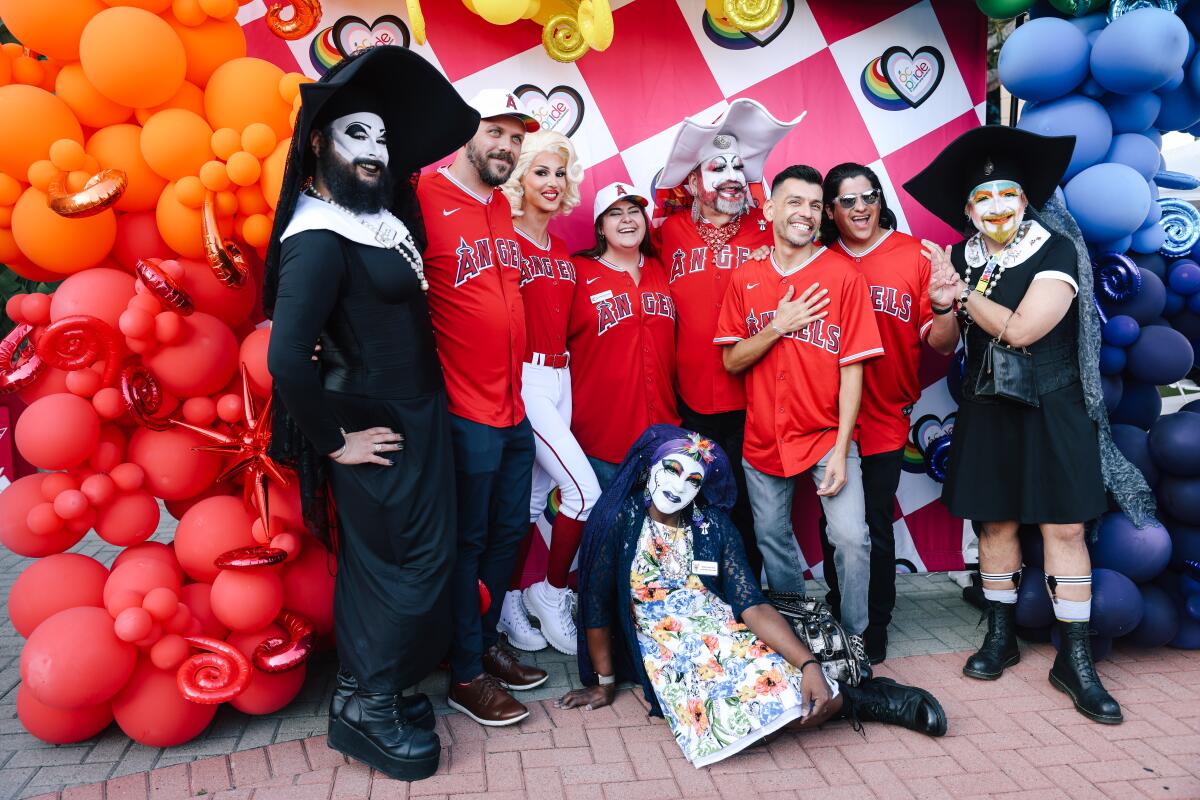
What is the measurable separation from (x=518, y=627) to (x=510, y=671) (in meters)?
0.45

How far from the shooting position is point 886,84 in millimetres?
4688

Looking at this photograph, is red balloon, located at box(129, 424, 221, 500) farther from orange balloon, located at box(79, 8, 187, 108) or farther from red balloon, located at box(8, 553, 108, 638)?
orange balloon, located at box(79, 8, 187, 108)

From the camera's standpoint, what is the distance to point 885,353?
373 centimetres

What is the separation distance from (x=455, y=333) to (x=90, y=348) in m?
1.28

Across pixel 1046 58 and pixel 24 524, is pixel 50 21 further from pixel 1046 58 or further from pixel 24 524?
pixel 1046 58

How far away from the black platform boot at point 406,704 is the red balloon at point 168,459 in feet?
3.10

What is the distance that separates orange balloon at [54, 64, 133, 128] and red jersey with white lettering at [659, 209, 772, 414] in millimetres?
2521

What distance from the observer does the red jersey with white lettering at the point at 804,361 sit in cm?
345

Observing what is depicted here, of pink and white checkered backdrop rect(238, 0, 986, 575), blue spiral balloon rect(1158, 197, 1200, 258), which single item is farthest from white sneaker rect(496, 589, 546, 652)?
blue spiral balloon rect(1158, 197, 1200, 258)

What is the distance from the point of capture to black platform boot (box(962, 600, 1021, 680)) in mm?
3633

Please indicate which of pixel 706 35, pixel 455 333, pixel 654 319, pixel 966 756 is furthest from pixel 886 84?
pixel 966 756

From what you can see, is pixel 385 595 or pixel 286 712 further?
pixel 286 712

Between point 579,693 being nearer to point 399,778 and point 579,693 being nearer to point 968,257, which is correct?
point 399,778

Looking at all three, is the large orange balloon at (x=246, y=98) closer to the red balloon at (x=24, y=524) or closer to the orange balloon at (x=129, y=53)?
the orange balloon at (x=129, y=53)
